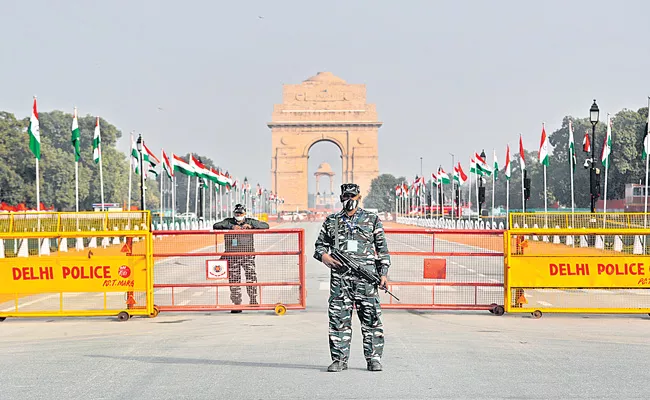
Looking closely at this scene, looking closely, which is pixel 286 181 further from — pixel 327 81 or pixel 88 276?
pixel 88 276

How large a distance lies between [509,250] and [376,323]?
558 centimetres

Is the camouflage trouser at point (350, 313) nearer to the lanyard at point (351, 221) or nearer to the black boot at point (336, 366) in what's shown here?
the black boot at point (336, 366)

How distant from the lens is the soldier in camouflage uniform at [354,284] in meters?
8.95

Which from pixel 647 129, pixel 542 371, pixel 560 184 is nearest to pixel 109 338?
pixel 542 371

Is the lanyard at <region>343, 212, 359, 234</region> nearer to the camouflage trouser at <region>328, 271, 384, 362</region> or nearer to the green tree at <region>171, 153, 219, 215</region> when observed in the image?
the camouflage trouser at <region>328, 271, 384, 362</region>

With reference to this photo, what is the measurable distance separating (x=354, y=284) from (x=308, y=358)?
1219 millimetres

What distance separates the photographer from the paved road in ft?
26.6

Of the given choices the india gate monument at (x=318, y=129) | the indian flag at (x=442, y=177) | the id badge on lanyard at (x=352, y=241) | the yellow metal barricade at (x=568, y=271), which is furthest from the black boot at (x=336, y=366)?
the india gate monument at (x=318, y=129)

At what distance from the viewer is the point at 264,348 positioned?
1058 centimetres

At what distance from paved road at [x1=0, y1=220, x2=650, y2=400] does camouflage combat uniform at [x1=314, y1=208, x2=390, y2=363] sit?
254 mm

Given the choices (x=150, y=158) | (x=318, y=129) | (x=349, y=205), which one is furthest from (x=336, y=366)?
(x=318, y=129)

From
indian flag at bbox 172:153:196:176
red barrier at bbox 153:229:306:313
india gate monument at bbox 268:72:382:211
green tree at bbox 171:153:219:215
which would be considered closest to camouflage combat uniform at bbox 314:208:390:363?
red barrier at bbox 153:229:306:313

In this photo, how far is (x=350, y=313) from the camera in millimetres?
8992

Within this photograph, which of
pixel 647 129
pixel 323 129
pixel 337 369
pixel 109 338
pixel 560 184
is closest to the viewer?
pixel 337 369
